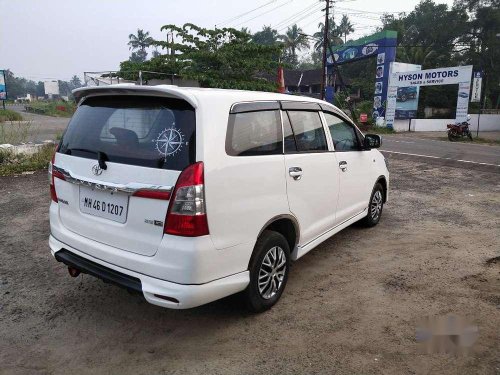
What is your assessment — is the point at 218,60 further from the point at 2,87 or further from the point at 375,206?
the point at 2,87

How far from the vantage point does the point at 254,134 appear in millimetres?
3049

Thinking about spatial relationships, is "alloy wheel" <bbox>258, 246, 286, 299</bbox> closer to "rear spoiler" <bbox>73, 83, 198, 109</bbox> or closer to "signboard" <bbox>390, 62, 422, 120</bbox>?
"rear spoiler" <bbox>73, 83, 198, 109</bbox>

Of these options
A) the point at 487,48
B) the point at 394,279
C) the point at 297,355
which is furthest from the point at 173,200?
the point at 487,48

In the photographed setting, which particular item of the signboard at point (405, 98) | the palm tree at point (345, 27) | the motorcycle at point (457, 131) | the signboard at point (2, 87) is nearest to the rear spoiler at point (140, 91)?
the motorcycle at point (457, 131)

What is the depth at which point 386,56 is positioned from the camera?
92.6 ft

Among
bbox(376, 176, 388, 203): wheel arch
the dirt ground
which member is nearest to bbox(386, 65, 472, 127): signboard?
bbox(376, 176, 388, 203): wheel arch

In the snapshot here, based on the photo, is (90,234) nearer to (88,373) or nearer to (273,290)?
(88,373)

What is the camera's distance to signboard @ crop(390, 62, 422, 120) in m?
27.8

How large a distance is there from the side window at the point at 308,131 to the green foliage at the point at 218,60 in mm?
16515

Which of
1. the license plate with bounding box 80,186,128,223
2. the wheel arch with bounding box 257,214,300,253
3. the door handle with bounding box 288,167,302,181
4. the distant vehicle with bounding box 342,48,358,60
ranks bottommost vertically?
the wheel arch with bounding box 257,214,300,253

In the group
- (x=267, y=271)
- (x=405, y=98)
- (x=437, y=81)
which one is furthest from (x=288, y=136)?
(x=405, y=98)

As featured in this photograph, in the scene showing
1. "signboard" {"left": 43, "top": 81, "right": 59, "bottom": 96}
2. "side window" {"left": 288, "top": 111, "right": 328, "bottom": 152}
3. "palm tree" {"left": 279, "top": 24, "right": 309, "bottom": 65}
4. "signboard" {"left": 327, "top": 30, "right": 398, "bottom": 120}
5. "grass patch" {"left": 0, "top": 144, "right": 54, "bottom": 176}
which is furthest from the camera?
"signboard" {"left": 43, "top": 81, "right": 59, "bottom": 96}

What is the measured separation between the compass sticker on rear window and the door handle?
3.40 feet

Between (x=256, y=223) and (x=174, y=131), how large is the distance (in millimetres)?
888
